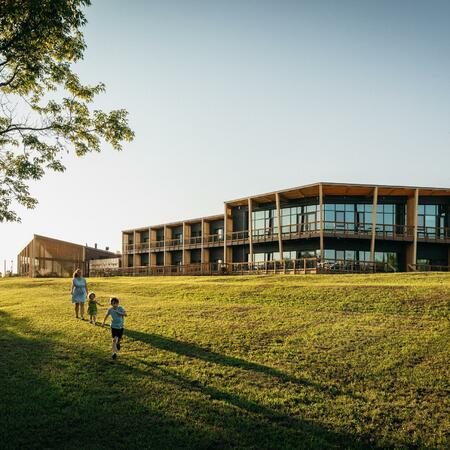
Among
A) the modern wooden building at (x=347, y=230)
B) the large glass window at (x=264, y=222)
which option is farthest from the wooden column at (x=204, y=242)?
the large glass window at (x=264, y=222)

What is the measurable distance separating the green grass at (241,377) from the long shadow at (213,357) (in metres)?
0.04

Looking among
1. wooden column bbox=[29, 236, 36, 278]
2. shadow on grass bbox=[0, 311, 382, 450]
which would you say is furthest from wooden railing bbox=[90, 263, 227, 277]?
shadow on grass bbox=[0, 311, 382, 450]

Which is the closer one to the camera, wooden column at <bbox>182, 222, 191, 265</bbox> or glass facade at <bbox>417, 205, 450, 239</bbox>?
glass facade at <bbox>417, 205, 450, 239</bbox>

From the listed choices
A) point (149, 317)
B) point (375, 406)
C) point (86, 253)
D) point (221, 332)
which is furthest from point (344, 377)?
point (86, 253)

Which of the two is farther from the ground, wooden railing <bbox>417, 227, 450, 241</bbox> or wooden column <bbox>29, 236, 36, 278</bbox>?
wooden railing <bbox>417, 227, 450, 241</bbox>

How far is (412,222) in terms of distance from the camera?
3434 centimetres

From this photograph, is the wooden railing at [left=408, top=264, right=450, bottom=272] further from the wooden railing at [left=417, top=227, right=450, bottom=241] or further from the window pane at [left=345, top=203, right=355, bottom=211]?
the window pane at [left=345, top=203, right=355, bottom=211]

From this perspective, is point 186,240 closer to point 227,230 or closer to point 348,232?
point 227,230

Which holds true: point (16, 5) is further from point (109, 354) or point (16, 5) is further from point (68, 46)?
point (109, 354)

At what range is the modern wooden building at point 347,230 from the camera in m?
33.1

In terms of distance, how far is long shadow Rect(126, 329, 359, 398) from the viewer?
8.37 metres

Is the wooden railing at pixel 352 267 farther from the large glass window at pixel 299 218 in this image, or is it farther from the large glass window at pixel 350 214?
the large glass window at pixel 299 218

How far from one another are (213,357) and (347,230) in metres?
26.1

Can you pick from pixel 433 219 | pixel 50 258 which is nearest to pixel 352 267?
pixel 433 219
